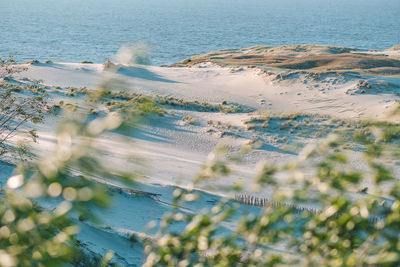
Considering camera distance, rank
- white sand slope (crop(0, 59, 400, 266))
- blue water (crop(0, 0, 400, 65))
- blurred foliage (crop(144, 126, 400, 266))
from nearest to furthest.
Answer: blurred foliage (crop(144, 126, 400, 266)) < white sand slope (crop(0, 59, 400, 266)) < blue water (crop(0, 0, 400, 65))

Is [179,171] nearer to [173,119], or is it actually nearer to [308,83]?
[173,119]

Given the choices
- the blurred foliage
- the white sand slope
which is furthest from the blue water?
the blurred foliage

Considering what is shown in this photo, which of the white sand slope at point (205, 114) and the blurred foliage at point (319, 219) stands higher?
the blurred foliage at point (319, 219)

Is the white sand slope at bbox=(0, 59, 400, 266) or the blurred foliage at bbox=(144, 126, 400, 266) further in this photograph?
the white sand slope at bbox=(0, 59, 400, 266)

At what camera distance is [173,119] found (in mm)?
20797

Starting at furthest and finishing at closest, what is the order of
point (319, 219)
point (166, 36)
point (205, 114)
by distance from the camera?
1. point (166, 36)
2. point (205, 114)
3. point (319, 219)

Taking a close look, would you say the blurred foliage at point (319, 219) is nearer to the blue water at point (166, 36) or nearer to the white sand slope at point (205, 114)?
the white sand slope at point (205, 114)

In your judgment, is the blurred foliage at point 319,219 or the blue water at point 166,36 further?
the blue water at point 166,36

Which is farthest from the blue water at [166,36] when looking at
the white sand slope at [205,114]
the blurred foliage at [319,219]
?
the blurred foliage at [319,219]

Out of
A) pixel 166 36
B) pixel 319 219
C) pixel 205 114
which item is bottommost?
pixel 205 114

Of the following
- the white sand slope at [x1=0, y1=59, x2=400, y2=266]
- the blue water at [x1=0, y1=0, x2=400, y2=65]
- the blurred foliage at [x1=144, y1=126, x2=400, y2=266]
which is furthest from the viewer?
the blue water at [x1=0, y1=0, x2=400, y2=65]

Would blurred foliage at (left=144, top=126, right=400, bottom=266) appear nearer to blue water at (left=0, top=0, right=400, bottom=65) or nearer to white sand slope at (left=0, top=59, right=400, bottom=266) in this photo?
white sand slope at (left=0, top=59, right=400, bottom=266)

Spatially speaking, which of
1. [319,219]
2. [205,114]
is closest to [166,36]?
[205,114]

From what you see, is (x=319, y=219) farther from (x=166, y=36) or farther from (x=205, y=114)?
(x=166, y=36)
